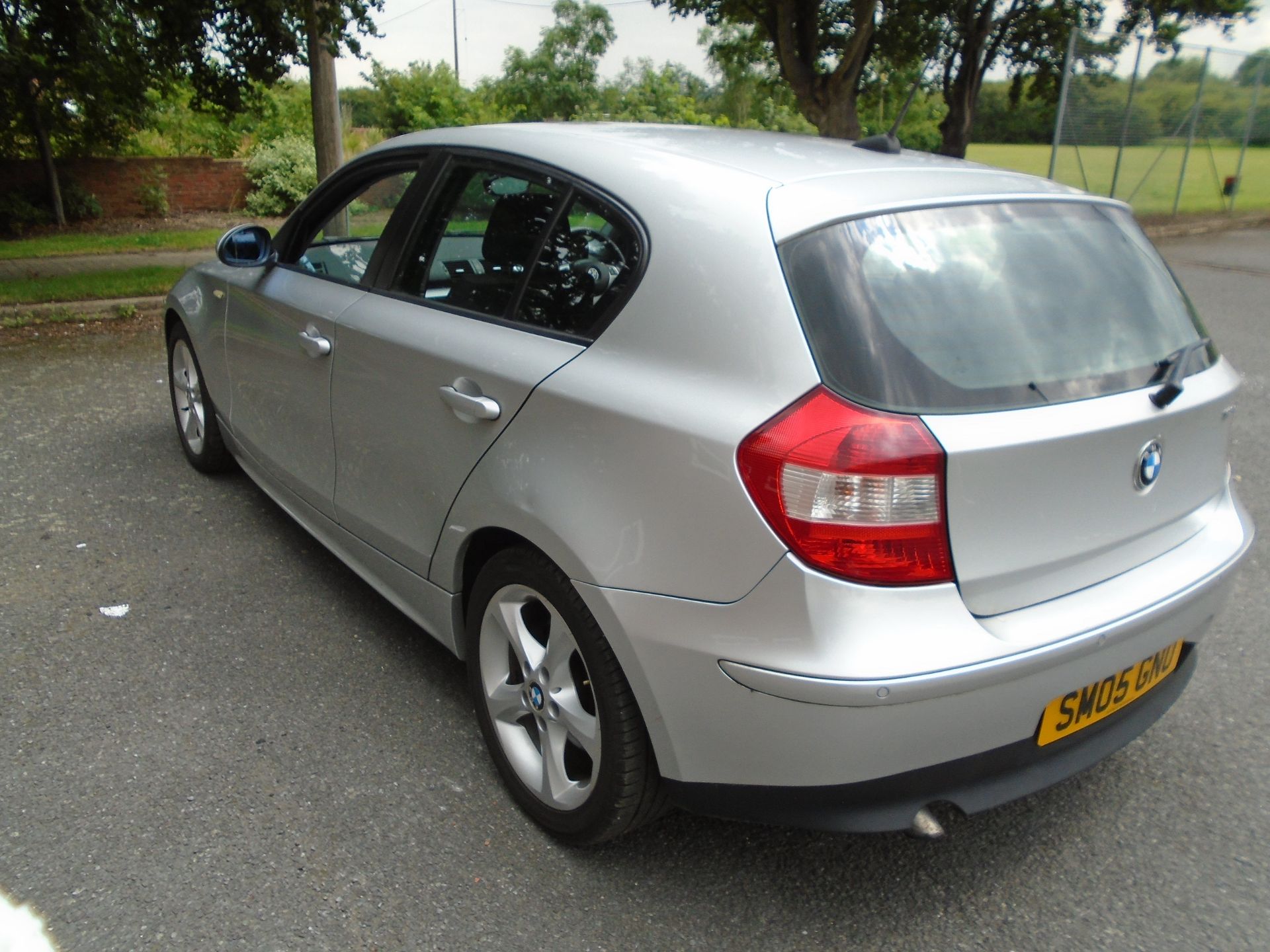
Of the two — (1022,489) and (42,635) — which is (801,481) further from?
(42,635)

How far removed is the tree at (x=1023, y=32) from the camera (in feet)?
58.9

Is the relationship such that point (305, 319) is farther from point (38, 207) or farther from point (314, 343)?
point (38, 207)

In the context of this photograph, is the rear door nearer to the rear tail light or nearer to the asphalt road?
the rear tail light

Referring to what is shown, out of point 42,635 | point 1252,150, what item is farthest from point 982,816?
point 1252,150

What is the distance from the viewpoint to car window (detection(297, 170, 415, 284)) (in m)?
3.23

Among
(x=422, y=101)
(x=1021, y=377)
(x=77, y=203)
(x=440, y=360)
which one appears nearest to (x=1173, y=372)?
(x=1021, y=377)

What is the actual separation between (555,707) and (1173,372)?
1.53 m

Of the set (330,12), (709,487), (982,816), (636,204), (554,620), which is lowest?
(982,816)

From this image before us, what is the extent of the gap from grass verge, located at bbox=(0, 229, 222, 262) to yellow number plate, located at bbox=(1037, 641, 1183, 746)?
478 inches

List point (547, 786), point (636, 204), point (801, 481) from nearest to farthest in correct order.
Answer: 1. point (801, 481)
2. point (636, 204)
3. point (547, 786)

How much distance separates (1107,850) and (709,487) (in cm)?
142

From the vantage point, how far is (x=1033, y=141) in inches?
692

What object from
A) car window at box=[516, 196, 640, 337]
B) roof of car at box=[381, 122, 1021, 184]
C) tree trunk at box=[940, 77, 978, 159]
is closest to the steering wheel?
car window at box=[516, 196, 640, 337]

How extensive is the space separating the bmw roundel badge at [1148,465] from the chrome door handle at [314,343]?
7.33 ft
